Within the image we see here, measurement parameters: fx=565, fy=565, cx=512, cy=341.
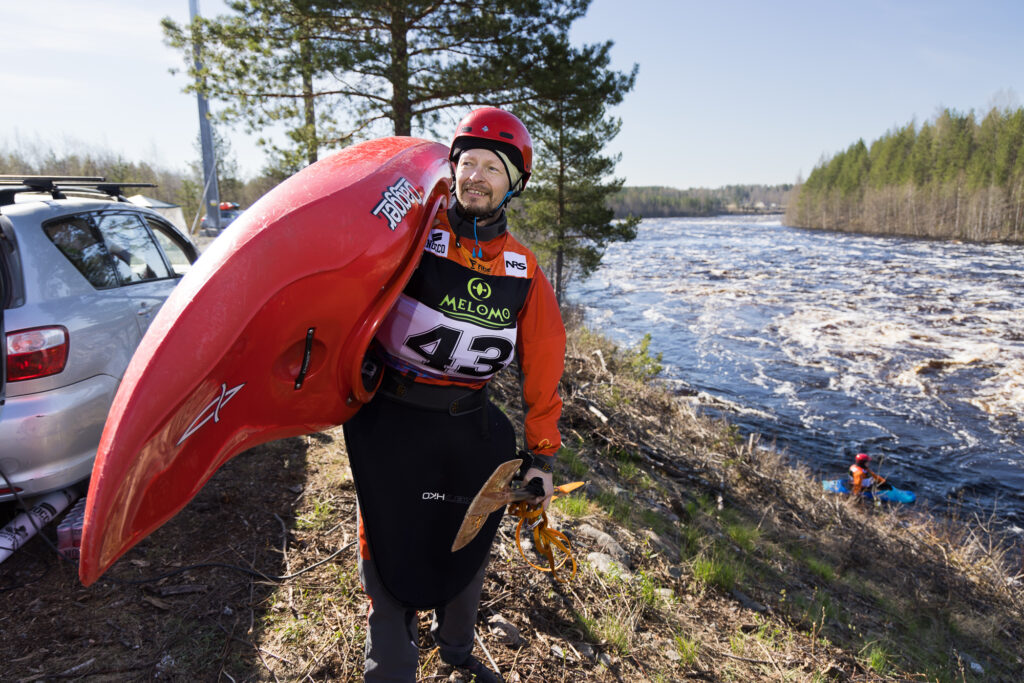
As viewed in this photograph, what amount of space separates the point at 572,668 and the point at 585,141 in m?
19.1

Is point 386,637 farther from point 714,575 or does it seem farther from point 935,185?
point 935,185

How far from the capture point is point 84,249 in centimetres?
322

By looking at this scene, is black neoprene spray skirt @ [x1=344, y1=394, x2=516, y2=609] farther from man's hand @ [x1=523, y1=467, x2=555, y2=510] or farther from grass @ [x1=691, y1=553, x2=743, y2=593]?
grass @ [x1=691, y1=553, x2=743, y2=593]

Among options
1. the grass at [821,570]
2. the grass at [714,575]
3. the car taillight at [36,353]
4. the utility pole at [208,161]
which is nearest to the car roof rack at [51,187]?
the car taillight at [36,353]

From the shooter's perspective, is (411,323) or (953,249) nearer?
(411,323)

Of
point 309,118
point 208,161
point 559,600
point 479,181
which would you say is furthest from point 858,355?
point 479,181

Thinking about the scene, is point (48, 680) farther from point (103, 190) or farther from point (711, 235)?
point (711, 235)

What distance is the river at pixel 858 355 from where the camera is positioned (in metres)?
11.8

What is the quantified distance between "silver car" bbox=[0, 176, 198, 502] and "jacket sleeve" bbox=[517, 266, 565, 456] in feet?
7.66

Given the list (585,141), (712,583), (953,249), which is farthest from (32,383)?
(953,249)

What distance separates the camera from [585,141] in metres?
19.6

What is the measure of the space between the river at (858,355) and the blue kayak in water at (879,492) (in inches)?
Result: 29.5

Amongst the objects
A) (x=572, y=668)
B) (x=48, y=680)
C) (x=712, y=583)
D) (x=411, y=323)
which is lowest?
(x=712, y=583)

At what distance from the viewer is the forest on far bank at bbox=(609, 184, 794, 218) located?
4367 inches
